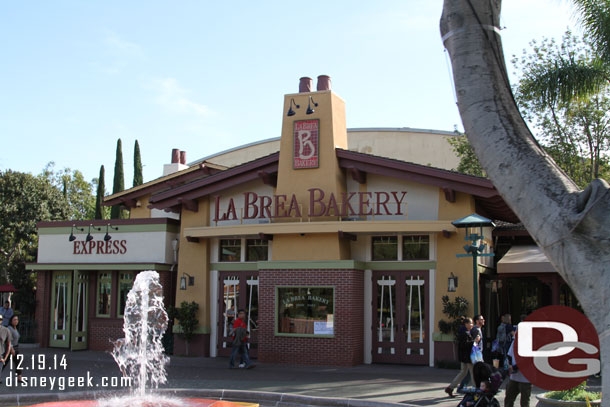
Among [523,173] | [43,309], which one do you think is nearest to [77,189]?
[43,309]

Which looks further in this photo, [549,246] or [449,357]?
[449,357]

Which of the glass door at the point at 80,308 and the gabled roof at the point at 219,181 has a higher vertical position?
the gabled roof at the point at 219,181

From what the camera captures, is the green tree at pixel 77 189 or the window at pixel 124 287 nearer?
the window at pixel 124 287

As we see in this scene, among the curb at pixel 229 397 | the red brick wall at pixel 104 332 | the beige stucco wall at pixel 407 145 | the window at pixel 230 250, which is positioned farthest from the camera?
the beige stucco wall at pixel 407 145

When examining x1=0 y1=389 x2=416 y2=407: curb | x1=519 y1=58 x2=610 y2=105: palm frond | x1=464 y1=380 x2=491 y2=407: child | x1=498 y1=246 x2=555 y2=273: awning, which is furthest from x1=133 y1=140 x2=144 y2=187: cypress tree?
x1=464 y1=380 x2=491 y2=407: child

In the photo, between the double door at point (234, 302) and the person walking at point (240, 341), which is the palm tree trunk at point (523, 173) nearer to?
the person walking at point (240, 341)

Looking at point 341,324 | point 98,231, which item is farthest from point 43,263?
point 341,324

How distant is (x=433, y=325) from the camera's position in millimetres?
18578

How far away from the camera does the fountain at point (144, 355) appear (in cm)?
1232

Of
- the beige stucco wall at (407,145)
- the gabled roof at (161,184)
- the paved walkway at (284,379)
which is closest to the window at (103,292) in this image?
the paved walkway at (284,379)

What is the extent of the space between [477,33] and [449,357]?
13.6 m

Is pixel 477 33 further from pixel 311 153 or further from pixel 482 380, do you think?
pixel 311 153

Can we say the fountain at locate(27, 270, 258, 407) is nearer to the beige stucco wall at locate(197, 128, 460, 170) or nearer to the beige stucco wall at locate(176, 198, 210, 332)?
the beige stucco wall at locate(176, 198, 210, 332)

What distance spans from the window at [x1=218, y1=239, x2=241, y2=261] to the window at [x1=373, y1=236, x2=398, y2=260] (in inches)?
179
